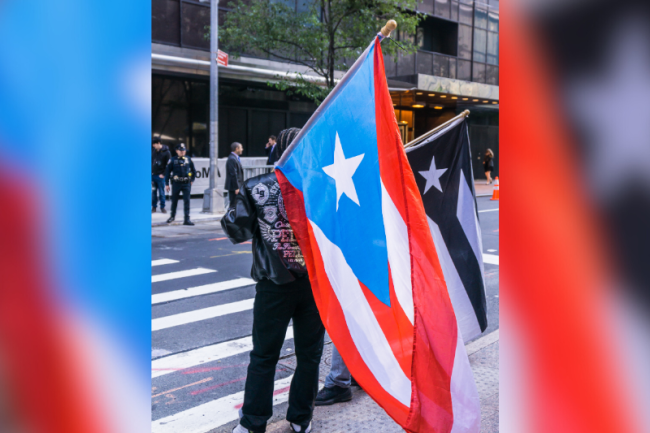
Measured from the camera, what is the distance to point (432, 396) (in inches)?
106

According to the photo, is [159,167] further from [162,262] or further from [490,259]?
[490,259]

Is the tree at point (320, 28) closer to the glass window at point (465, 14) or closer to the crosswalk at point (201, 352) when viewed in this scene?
the crosswalk at point (201, 352)

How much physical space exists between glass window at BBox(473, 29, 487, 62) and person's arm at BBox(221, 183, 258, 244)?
30.8 m

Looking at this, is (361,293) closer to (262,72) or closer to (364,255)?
(364,255)

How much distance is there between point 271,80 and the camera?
22.2m

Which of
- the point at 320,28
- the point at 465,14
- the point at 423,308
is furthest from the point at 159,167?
the point at 465,14

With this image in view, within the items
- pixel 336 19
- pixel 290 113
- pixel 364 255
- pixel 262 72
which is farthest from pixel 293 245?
pixel 290 113

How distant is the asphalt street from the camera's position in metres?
4.53

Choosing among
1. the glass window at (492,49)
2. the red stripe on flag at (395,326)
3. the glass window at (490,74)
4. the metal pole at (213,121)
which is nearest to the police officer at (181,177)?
the metal pole at (213,121)

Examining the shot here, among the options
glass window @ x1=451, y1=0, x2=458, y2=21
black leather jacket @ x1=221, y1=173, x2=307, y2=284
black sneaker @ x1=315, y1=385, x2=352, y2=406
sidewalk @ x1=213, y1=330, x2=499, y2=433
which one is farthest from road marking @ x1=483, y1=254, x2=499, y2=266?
glass window @ x1=451, y1=0, x2=458, y2=21

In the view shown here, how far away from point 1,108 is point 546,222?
1.00m

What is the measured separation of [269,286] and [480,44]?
103ft

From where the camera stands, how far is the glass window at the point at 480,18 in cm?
3181

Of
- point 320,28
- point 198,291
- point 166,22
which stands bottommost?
point 198,291
